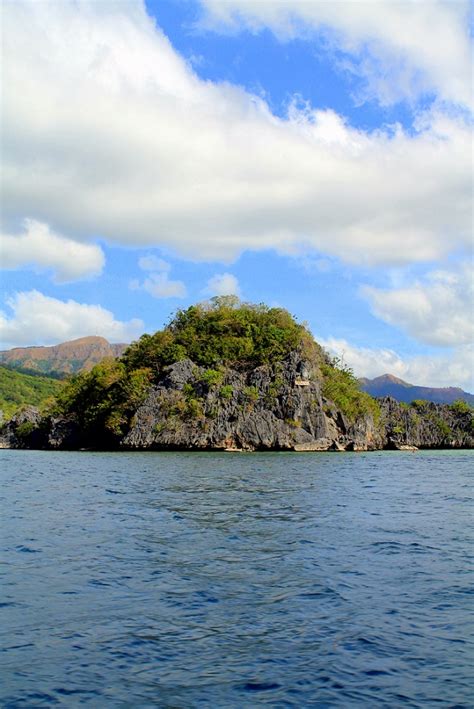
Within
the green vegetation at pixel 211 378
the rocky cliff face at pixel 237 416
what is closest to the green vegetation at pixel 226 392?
the rocky cliff face at pixel 237 416

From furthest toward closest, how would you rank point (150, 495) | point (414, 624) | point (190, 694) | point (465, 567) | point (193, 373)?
point (193, 373)
point (150, 495)
point (465, 567)
point (414, 624)
point (190, 694)

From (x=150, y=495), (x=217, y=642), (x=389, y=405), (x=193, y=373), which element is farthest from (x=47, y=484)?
(x=389, y=405)

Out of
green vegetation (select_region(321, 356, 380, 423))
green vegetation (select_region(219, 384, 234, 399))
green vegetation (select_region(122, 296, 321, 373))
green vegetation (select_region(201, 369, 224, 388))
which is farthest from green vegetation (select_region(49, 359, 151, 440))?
green vegetation (select_region(321, 356, 380, 423))

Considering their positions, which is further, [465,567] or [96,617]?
Result: [465,567]

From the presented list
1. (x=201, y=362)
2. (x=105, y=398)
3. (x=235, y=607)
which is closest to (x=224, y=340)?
(x=201, y=362)

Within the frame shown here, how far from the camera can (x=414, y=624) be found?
12.0 metres

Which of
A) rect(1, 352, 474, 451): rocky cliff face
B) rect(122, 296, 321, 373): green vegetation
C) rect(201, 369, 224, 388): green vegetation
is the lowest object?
rect(1, 352, 474, 451): rocky cliff face

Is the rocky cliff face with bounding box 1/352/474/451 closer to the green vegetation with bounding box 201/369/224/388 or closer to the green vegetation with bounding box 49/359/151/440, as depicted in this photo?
the green vegetation with bounding box 201/369/224/388

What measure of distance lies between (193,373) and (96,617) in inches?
3705

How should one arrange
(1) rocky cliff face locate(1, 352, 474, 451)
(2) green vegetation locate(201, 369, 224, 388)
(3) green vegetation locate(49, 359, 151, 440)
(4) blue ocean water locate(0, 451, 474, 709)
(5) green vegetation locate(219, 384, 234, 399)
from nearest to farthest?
(4) blue ocean water locate(0, 451, 474, 709) < (1) rocky cliff face locate(1, 352, 474, 451) < (5) green vegetation locate(219, 384, 234, 399) < (2) green vegetation locate(201, 369, 224, 388) < (3) green vegetation locate(49, 359, 151, 440)

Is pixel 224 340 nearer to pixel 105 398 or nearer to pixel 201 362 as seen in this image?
pixel 201 362

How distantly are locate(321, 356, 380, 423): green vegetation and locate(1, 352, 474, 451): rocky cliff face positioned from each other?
2111 mm

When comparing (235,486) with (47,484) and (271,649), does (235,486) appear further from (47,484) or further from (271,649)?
(271,649)

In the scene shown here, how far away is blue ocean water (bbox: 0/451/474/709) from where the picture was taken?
9.38 metres
